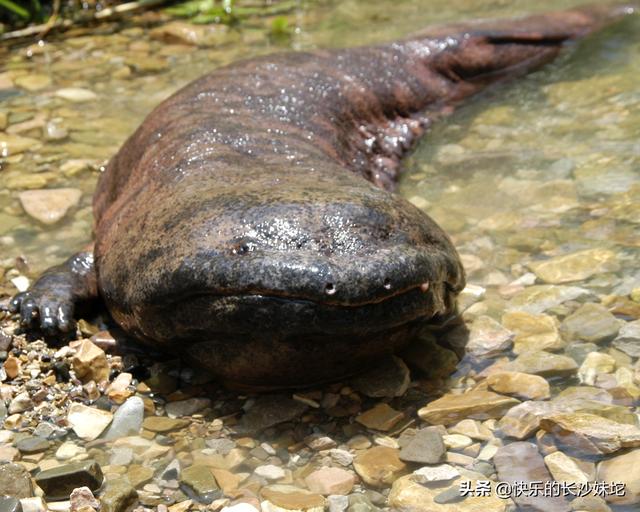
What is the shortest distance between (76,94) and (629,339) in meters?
4.41

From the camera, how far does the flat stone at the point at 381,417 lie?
126 inches

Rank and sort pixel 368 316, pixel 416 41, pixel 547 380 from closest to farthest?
1. pixel 368 316
2. pixel 547 380
3. pixel 416 41

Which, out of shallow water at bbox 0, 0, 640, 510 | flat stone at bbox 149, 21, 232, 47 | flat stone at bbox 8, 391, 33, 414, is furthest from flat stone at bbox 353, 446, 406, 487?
flat stone at bbox 149, 21, 232, 47

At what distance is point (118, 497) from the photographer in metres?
2.84

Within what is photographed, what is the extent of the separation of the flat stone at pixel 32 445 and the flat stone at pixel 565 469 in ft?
5.45

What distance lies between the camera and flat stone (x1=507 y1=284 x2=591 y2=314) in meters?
3.83

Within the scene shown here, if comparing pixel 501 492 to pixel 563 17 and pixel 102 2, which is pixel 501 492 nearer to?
pixel 563 17

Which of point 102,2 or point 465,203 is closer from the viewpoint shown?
point 465,203

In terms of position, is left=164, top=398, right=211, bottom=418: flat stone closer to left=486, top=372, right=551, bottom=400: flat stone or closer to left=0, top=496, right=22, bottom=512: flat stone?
left=0, top=496, right=22, bottom=512: flat stone

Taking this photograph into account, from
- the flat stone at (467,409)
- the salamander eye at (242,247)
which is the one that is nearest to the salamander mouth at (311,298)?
the salamander eye at (242,247)

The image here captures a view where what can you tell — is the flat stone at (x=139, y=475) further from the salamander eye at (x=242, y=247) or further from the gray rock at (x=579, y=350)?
the gray rock at (x=579, y=350)

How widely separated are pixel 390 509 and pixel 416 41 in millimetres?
4308

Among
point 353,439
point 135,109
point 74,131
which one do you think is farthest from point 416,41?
point 353,439

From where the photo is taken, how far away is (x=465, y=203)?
4.80 metres
